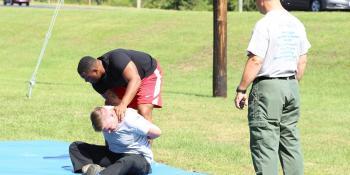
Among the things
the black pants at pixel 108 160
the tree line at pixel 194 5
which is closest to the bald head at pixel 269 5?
the black pants at pixel 108 160

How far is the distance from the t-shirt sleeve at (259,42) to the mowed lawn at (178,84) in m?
2.60

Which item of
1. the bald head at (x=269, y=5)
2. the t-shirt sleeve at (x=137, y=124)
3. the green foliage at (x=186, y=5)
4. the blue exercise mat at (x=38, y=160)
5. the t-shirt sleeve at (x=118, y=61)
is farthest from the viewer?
the green foliage at (x=186, y=5)

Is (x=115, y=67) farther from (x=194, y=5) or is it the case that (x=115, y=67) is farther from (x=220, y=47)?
(x=194, y=5)

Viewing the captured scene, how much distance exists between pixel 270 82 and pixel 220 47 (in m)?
10.5

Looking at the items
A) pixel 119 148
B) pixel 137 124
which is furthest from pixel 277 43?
pixel 119 148

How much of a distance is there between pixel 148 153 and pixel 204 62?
16.3m

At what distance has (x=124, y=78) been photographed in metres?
8.45

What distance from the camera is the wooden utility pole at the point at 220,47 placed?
1712cm

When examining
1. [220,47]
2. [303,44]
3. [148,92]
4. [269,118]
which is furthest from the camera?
[220,47]

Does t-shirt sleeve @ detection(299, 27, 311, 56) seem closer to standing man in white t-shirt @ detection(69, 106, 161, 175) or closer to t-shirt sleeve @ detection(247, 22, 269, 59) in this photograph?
t-shirt sleeve @ detection(247, 22, 269, 59)

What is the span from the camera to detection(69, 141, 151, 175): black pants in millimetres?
8023

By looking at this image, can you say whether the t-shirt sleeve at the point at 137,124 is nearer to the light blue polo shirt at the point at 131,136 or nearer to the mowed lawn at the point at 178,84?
the light blue polo shirt at the point at 131,136

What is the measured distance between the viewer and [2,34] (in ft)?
105

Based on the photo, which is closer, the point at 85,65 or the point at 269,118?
the point at 269,118
